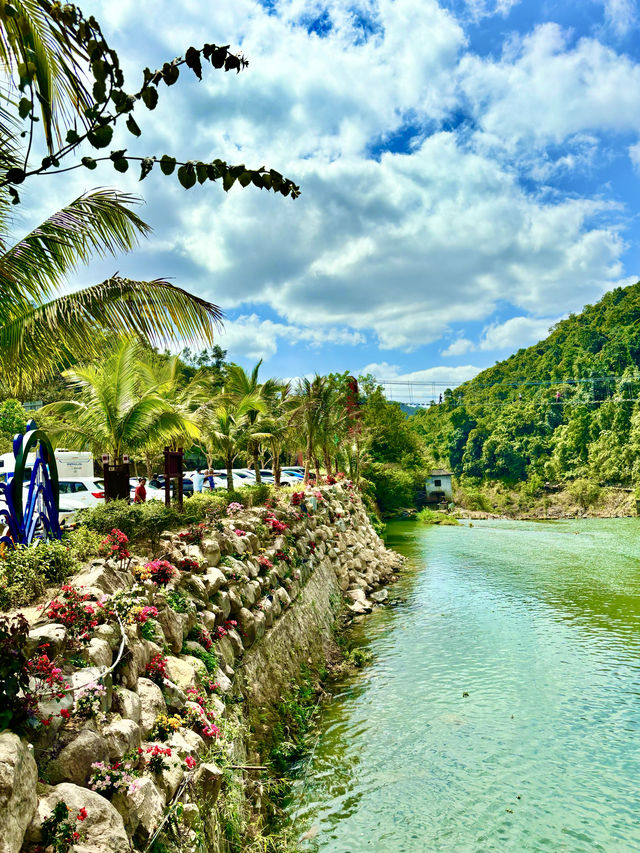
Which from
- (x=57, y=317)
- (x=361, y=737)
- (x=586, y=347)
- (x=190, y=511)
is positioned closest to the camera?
(x=57, y=317)

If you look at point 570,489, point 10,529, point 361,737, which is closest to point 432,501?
point 570,489

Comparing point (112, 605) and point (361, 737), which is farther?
point (361, 737)

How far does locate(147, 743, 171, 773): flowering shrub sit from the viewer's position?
15.6 ft

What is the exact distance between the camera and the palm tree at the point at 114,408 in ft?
37.1

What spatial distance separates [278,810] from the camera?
24.1ft

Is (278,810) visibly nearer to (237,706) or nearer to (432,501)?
(237,706)

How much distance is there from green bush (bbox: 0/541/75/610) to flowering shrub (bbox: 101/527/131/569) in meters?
0.53

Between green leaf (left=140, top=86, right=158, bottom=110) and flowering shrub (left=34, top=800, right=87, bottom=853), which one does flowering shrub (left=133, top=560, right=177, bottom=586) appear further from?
green leaf (left=140, top=86, right=158, bottom=110)

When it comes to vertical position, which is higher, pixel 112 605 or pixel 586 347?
pixel 586 347

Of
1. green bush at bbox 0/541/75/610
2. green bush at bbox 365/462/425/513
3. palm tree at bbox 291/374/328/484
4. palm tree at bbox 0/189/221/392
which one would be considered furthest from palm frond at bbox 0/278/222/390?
green bush at bbox 365/462/425/513

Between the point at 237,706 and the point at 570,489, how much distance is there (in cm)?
5361

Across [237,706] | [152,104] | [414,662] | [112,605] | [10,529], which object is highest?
[152,104]

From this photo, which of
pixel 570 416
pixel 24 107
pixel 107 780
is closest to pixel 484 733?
pixel 107 780

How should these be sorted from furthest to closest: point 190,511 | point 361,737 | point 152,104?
point 190,511, point 361,737, point 152,104
